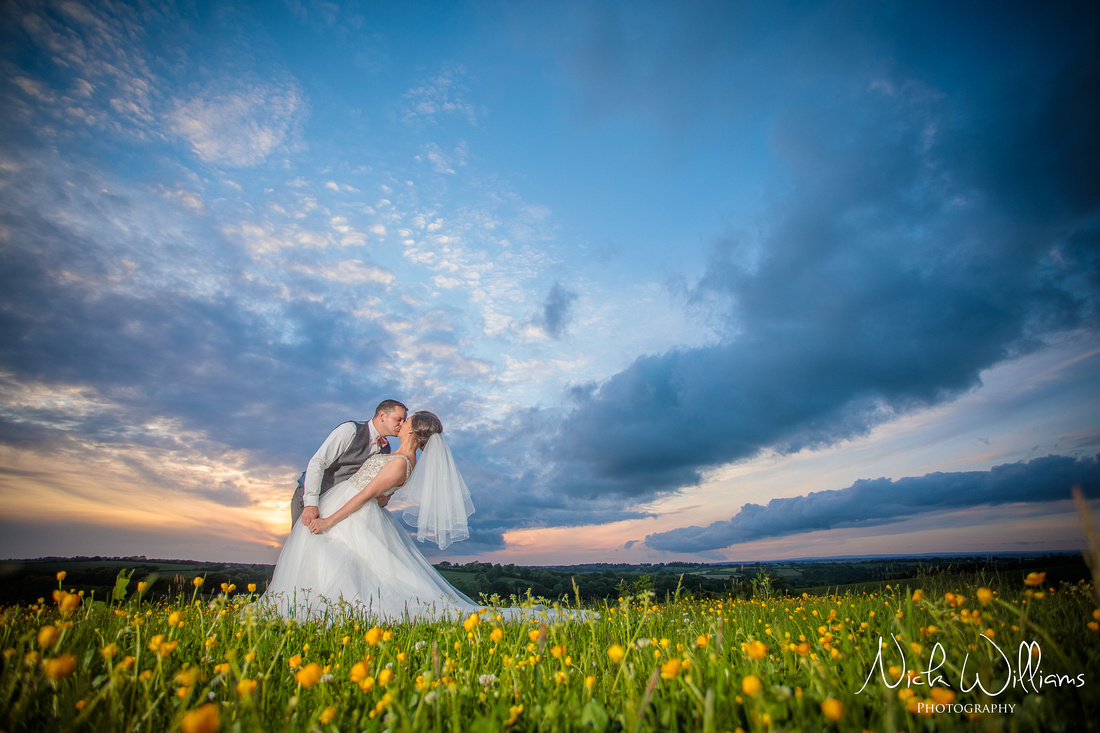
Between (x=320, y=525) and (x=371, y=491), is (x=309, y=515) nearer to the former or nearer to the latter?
(x=320, y=525)

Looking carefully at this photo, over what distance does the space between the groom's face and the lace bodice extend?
832 mm

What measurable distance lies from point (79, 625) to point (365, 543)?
462 cm

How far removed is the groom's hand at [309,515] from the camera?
7.92 meters

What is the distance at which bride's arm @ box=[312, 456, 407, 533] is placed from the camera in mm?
7844

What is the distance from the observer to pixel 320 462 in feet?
27.4

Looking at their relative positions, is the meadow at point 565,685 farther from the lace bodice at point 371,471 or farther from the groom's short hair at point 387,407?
the groom's short hair at point 387,407

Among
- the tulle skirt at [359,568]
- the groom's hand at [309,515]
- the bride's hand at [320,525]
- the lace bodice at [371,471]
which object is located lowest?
the tulle skirt at [359,568]

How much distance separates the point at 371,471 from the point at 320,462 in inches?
36.6

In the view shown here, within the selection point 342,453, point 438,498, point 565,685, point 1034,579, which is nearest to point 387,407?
point 342,453

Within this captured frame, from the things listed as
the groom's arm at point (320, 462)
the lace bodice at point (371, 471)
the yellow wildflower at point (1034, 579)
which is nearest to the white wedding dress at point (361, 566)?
the lace bodice at point (371, 471)

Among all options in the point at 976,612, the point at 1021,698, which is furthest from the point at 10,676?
the point at 976,612

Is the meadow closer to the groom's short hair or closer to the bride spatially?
the bride

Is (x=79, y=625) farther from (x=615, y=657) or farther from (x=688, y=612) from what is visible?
(x=688, y=612)

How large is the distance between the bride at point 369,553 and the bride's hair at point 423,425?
2 centimetres
